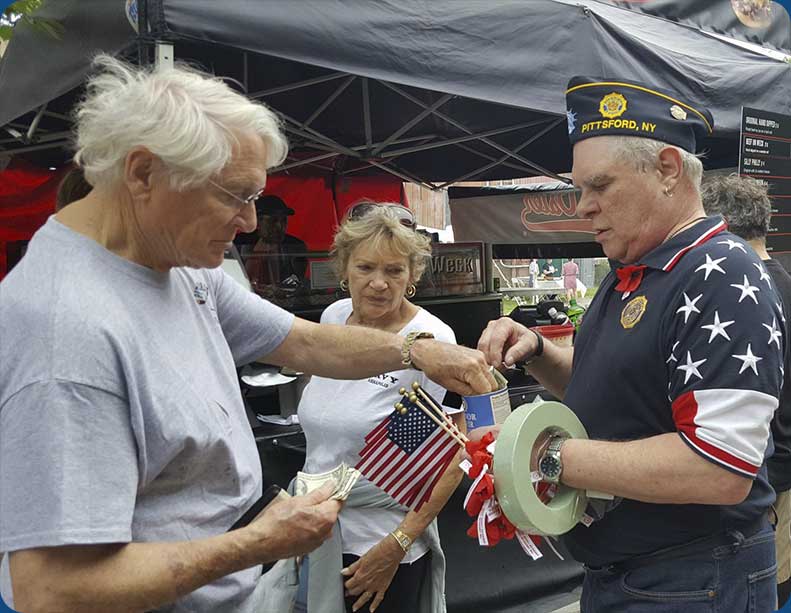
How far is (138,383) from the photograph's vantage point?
1.25 meters

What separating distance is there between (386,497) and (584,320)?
0.98 meters

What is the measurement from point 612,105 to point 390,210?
1.24 meters

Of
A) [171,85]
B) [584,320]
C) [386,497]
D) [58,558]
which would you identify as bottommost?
[386,497]

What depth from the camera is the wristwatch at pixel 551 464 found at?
1.58 m

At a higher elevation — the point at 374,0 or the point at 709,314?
the point at 374,0

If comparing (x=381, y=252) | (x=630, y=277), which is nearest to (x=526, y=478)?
(x=630, y=277)

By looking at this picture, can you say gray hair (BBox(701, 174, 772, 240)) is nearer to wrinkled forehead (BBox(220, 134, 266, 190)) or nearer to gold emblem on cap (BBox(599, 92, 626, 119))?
gold emblem on cap (BBox(599, 92, 626, 119))

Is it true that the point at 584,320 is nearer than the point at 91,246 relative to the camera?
No

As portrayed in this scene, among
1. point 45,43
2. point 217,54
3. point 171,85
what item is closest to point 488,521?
point 171,85

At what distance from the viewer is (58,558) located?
1.13m

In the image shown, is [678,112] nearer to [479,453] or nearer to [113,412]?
[479,453]

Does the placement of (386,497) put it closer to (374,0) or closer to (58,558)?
(58,558)

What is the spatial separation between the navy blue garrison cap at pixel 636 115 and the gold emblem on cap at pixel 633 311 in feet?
1.36

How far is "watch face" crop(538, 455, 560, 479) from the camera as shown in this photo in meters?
1.58
